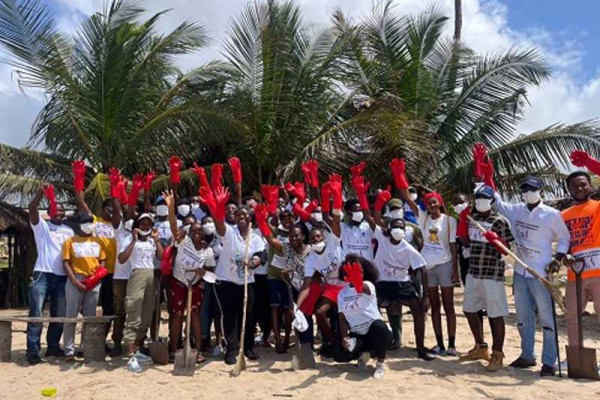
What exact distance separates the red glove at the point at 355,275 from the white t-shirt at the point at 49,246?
319cm

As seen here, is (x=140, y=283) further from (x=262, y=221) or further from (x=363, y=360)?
(x=363, y=360)

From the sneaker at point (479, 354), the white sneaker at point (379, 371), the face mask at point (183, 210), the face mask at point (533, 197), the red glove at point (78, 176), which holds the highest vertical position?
the red glove at point (78, 176)

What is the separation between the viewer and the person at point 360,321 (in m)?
5.45

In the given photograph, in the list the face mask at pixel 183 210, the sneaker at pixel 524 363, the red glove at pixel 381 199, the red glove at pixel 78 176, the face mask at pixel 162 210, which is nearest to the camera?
the sneaker at pixel 524 363

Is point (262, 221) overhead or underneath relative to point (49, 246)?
overhead

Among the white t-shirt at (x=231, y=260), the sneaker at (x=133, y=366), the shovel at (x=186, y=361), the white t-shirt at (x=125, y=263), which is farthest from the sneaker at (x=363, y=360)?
the white t-shirt at (x=125, y=263)

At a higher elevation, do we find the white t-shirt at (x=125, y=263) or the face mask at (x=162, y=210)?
the face mask at (x=162, y=210)

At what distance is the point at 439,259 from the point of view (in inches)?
245

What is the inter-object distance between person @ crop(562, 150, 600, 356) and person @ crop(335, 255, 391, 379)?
5.85ft

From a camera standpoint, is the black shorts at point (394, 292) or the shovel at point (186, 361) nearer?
the shovel at point (186, 361)

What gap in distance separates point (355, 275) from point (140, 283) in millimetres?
2343

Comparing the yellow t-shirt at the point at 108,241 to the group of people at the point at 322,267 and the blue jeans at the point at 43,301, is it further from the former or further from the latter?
the blue jeans at the point at 43,301

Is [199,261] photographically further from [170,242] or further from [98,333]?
[98,333]

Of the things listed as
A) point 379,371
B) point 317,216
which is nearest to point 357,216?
point 317,216
